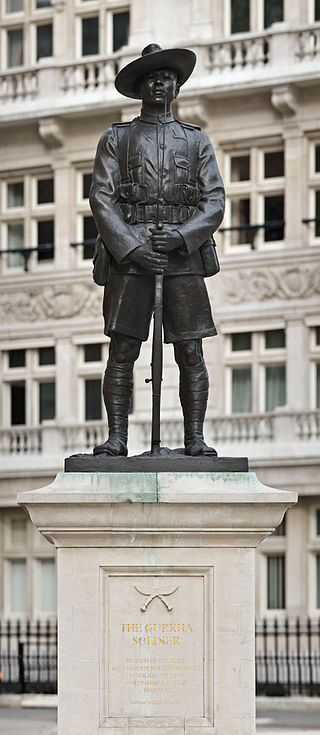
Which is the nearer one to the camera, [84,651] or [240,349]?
[84,651]

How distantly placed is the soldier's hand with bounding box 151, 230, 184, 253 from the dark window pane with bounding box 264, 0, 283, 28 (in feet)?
80.9

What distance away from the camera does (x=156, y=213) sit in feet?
40.4

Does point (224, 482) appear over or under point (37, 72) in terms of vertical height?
under

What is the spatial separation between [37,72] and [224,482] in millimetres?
27153

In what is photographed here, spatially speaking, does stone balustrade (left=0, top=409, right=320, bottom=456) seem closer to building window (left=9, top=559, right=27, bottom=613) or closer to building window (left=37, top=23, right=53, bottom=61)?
building window (left=9, top=559, right=27, bottom=613)

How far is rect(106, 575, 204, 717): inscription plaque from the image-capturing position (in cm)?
1155

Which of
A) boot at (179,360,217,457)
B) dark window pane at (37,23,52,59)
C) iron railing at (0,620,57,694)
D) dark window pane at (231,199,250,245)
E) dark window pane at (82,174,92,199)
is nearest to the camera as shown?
boot at (179,360,217,457)

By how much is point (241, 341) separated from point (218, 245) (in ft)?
6.54

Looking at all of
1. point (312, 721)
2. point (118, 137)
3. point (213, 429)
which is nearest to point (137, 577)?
point (118, 137)

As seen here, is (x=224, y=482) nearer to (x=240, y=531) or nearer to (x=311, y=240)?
(x=240, y=531)

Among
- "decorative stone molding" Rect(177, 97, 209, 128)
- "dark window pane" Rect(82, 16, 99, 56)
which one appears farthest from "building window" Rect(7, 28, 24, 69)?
"decorative stone molding" Rect(177, 97, 209, 128)

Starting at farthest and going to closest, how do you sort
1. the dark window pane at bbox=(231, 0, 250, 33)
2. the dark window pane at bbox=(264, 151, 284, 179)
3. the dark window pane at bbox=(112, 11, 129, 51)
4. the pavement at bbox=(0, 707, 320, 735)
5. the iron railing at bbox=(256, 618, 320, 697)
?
1. the dark window pane at bbox=(112, 11, 129, 51)
2. the dark window pane at bbox=(231, 0, 250, 33)
3. the dark window pane at bbox=(264, 151, 284, 179)
4. the iron railing at bbox=(256, 618, 320, 697)
5. the pavement at bbox=(0, 707, 320, 735)

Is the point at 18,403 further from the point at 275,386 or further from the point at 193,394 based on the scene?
the point at 193,394

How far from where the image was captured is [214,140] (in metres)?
36.2
